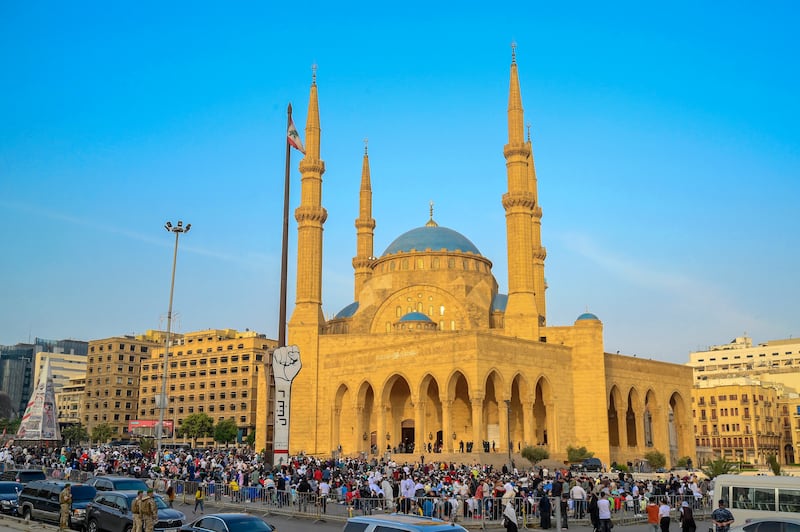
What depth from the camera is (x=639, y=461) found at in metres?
49.5

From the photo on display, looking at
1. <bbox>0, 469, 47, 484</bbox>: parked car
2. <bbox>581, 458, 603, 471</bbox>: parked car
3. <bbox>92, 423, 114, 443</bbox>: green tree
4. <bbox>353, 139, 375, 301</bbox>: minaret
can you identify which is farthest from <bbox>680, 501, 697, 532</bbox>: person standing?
<bbox>92, 423, 114, 443</bbox>: green tree

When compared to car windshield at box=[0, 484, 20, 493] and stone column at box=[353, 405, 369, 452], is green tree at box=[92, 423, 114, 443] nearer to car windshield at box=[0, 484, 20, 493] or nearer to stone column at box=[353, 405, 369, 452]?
stone column at box=[353, 405, 369, 452]

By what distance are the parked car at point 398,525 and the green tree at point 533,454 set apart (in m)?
31.8

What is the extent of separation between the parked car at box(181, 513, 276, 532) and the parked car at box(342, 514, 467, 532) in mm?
2679

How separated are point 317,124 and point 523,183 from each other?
15.6 m

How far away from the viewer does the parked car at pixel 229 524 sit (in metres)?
13.4

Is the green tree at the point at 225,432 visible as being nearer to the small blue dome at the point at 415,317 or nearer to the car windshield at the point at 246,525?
the small blue dome at the point at 415,317

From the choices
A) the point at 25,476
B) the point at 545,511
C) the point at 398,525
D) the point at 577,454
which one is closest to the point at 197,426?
the point at 577,454

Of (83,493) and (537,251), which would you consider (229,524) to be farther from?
(537,251)

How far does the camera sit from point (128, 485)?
19234 millimetres

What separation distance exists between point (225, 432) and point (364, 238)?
2633 cm

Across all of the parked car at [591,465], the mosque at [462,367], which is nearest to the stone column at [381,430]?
the mosque at [462,367]

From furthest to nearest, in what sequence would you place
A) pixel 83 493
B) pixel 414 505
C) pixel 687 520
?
pixel 414 505, pixel 83 493, pixel 687 520

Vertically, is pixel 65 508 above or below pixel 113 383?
below
